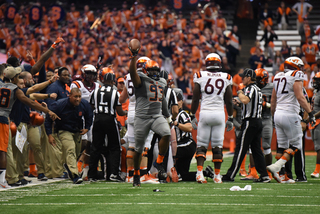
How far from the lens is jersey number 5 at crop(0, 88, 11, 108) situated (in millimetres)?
7617

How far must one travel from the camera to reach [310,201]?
19.7ft

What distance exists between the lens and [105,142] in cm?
918

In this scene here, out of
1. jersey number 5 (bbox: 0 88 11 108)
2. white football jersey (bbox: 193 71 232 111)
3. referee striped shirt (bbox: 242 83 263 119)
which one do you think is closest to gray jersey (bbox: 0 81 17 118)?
jersey number 5 (bbox: 0 88 11 108)

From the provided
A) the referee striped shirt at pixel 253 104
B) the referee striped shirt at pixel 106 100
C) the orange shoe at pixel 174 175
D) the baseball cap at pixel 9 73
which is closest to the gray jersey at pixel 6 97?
the baseball cap at pixel 9 73

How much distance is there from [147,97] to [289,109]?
2.57m

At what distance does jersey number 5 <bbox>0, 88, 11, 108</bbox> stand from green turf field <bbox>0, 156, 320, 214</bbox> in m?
1.35

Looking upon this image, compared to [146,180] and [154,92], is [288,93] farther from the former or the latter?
[146,180]

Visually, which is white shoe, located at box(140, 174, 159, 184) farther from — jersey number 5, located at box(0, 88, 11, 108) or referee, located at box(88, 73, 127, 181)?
jersey number 5, located at box(0, 88, 11, 108)

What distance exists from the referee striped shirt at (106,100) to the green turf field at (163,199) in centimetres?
150

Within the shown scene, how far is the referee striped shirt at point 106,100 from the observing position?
8.98 m

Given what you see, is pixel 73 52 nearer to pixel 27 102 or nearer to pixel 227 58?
pixel 227 58

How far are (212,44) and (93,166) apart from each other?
13220mm

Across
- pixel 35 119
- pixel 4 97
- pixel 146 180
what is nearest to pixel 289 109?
pixel 146 180

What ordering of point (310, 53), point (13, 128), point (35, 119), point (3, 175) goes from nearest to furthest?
point (3, 175) < point (13, 128) < point (35, 119) < point (310, 53)
